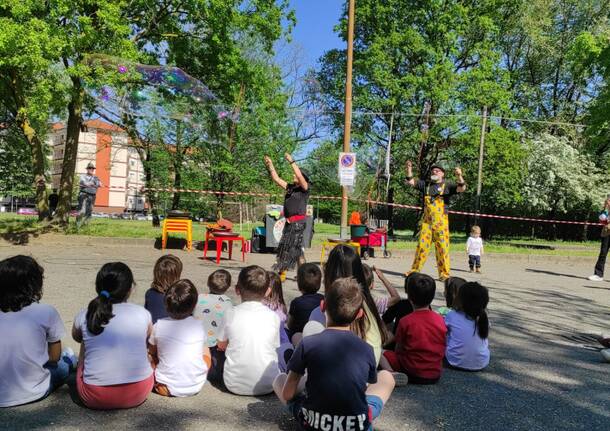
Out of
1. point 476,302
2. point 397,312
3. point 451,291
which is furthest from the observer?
point 451,291

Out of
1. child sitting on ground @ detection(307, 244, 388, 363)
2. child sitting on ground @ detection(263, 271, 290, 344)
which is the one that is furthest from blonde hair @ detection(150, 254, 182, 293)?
child sitting on ground @ detection(307, 244, 388, 363)

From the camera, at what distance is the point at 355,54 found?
32.0 m

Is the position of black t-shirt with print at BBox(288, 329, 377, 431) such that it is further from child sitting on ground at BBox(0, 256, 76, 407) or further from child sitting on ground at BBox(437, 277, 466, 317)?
child sitting on ground at BBox(437, 277, 466, 317)

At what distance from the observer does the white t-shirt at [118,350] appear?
11.0ft

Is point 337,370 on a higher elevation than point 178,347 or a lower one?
higher

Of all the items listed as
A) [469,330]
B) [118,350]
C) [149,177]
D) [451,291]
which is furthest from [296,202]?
[149,177]

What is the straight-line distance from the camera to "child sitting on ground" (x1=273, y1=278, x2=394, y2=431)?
271 centimetres

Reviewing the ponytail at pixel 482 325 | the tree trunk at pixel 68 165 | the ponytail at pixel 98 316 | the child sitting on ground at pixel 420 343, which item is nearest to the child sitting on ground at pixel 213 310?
the ponytail at pixel 98 316

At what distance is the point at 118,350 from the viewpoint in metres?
3.40

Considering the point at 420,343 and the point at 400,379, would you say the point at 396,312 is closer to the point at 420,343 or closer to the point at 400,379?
the point at 420,343

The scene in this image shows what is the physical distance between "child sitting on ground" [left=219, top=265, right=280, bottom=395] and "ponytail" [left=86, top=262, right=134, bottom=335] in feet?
2.61

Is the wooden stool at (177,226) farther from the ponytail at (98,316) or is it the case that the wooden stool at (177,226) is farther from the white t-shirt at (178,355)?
the ponytail at (98,316)

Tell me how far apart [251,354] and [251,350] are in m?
0.03

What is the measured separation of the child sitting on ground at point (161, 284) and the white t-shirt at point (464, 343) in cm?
241
